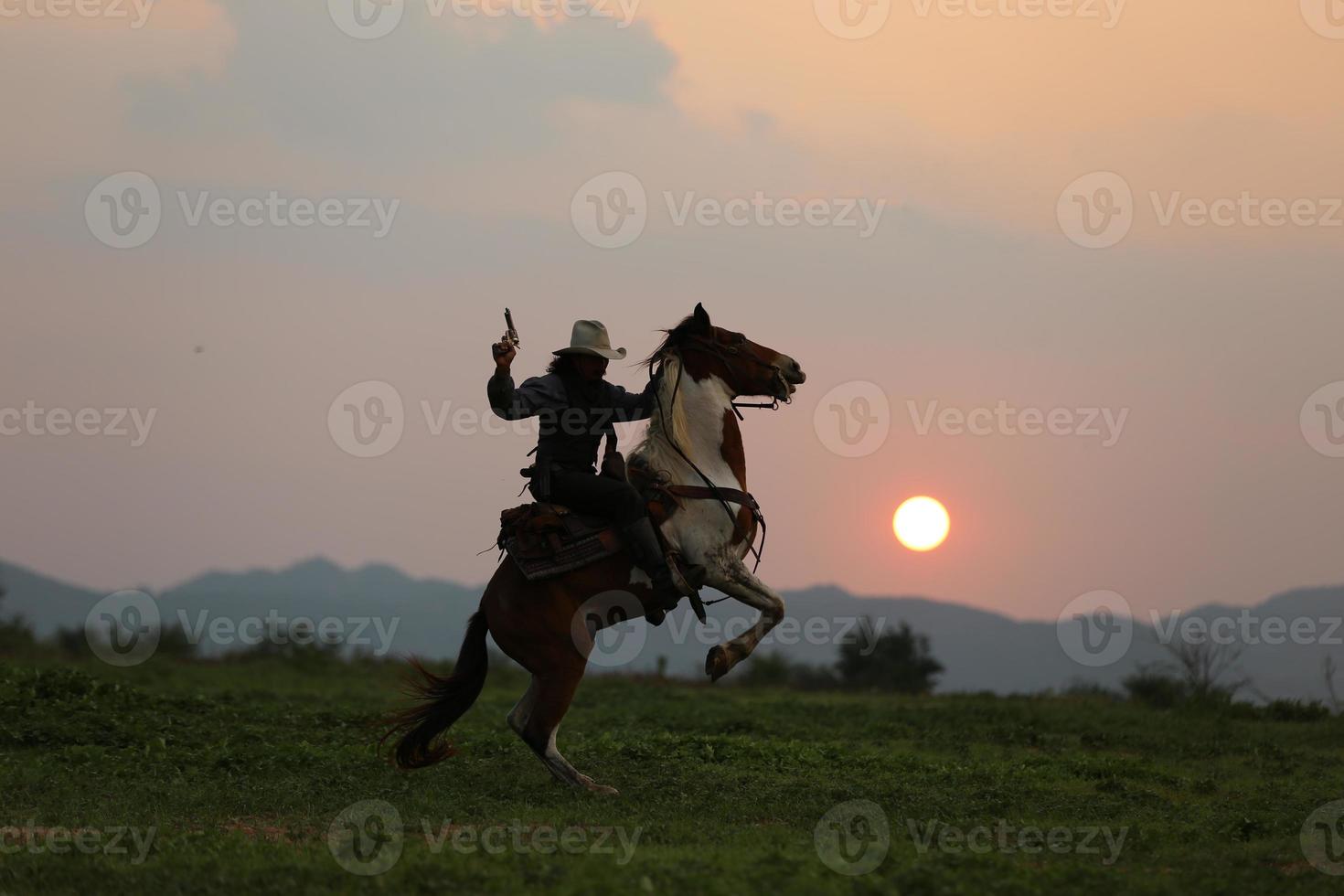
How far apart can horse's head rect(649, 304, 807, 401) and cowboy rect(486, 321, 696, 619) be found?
687 millimetres

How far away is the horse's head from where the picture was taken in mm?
11547

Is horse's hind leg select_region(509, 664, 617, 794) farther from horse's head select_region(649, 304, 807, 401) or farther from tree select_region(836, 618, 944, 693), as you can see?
tree select_region(836, 618, 944, 693)

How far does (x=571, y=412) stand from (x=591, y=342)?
577 mm

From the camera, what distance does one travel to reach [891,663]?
31.9 m

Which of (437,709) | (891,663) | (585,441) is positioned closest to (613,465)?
(585,441)

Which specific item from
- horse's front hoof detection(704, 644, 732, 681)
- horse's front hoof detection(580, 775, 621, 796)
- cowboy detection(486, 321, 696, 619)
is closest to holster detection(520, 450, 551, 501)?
cowboy detection(486, 321, 696, 619)

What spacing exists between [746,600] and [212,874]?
181 inches

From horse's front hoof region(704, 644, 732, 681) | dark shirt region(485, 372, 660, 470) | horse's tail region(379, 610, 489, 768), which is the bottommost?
horse's tail region(379, 610, 489, 768)

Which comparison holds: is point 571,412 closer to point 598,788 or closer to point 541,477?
point 541,477

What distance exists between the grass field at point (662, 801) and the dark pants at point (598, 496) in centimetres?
220

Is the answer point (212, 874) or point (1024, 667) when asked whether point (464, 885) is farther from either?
point (1024, 667)

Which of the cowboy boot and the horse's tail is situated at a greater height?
the cowboy boot

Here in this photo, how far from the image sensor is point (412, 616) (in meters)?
200

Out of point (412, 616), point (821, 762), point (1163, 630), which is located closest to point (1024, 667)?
point (412, 616)
